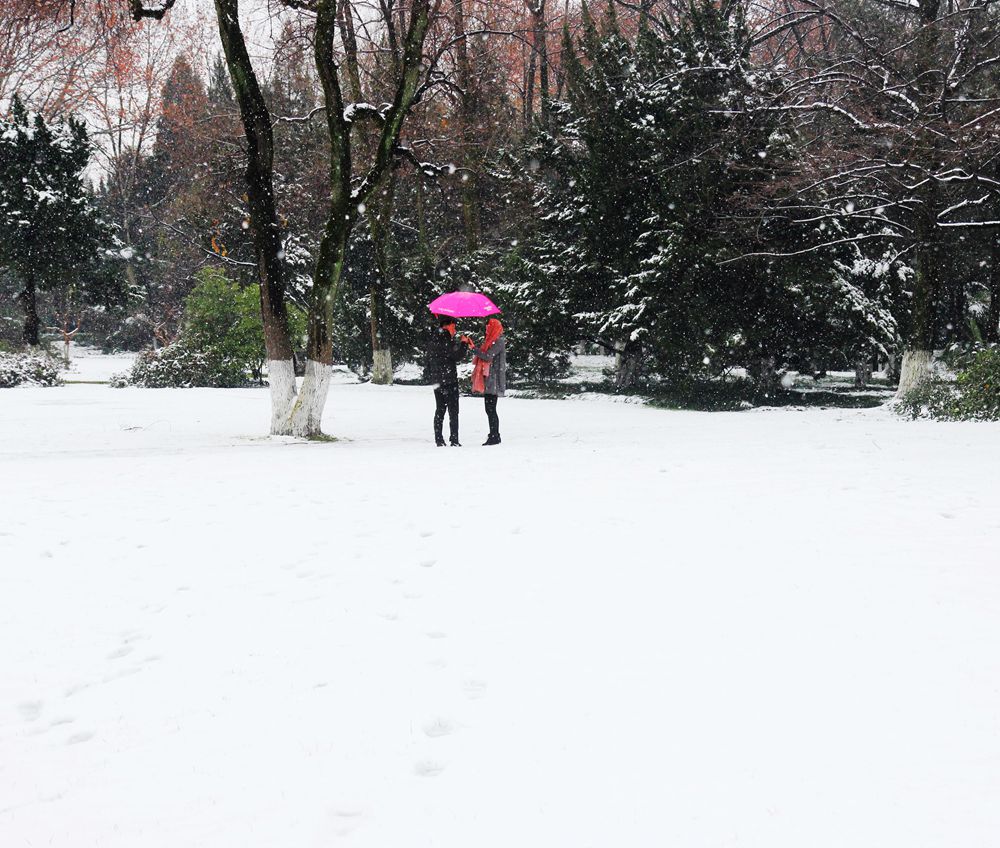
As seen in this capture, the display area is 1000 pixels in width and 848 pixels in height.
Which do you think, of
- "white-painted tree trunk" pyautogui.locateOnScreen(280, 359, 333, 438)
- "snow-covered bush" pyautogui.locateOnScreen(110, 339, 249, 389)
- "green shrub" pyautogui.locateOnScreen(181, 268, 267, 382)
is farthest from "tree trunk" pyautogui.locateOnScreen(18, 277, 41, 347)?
"white-painted tree trunk" pyautogui.locateOnScreen(280, 359, 333, 438)

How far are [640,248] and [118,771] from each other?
780 inches

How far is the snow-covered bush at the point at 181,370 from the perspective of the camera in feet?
86.3

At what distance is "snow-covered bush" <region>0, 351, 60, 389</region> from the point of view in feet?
79.4

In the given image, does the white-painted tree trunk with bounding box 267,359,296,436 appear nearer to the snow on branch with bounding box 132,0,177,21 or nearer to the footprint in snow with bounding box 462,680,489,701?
the snow on branch with bounding box 132,0,177,21

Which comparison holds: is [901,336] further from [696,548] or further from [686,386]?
[696,548]

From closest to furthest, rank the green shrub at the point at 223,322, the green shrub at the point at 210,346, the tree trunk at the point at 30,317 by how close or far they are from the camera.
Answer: the green shrub at the point at 210,346 < the green shrub at the point at 223,322 < the tree trunk at the point at 30,317

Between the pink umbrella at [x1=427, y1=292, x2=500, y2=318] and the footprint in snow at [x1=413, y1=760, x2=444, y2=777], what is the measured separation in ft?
27.4

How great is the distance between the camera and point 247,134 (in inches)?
481

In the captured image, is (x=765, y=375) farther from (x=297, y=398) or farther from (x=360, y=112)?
(x=297, y=398)

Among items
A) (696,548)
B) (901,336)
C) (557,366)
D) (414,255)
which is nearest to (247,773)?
(696,548)

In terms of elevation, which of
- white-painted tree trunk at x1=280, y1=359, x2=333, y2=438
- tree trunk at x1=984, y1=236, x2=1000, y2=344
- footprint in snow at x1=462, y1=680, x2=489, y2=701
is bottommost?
footprint in snow at x1=462, y1=680, x2=489, y2=701

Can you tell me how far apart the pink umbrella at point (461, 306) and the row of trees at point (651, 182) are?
2.37 metres

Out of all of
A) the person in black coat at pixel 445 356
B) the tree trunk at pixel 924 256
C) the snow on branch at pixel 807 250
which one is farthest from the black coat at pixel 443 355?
the tree trunk at pixel 924 256

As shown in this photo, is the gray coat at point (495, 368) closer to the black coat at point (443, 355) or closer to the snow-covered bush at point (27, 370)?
the black coat at point (443, 355)
